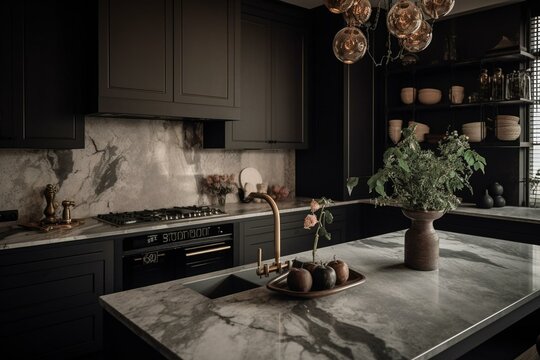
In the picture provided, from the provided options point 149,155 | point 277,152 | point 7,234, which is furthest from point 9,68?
point 277,152

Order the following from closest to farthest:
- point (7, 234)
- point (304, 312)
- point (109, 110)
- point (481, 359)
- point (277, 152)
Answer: point (304, 312) < point (481, 359) < point (7, 234) < point (109, 110) < point (277, 152)

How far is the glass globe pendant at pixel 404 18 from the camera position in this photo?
192 cm

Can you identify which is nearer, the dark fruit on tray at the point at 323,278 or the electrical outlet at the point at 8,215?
the dark fruit on tray at the point at 323,278

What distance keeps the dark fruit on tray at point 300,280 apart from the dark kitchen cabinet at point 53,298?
5.62 feet

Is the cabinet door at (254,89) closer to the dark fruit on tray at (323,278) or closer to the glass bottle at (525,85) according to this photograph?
the glass bottle at (525,85)

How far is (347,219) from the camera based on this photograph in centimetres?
456

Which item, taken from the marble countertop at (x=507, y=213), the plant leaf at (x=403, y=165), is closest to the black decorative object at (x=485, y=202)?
the marble countertop at (x=507, y=213)

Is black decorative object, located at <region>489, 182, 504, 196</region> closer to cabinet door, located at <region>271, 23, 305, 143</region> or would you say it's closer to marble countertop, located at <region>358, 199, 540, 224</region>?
marble countertop, located at <region>358, 199, 540, 224</region>

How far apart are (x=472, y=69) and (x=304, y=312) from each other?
3.83 m

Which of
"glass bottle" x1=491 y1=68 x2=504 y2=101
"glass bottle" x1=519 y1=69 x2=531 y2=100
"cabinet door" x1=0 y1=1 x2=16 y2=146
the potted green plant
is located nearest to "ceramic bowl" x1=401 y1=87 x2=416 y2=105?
"glass bottle" x1=491 y1=68 x2=504 y2=101

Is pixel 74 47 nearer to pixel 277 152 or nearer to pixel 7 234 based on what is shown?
pixel 7 234

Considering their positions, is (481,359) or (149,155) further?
(149,155)

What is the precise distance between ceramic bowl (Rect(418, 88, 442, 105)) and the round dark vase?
2905 mm

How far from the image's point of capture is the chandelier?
1.93m
